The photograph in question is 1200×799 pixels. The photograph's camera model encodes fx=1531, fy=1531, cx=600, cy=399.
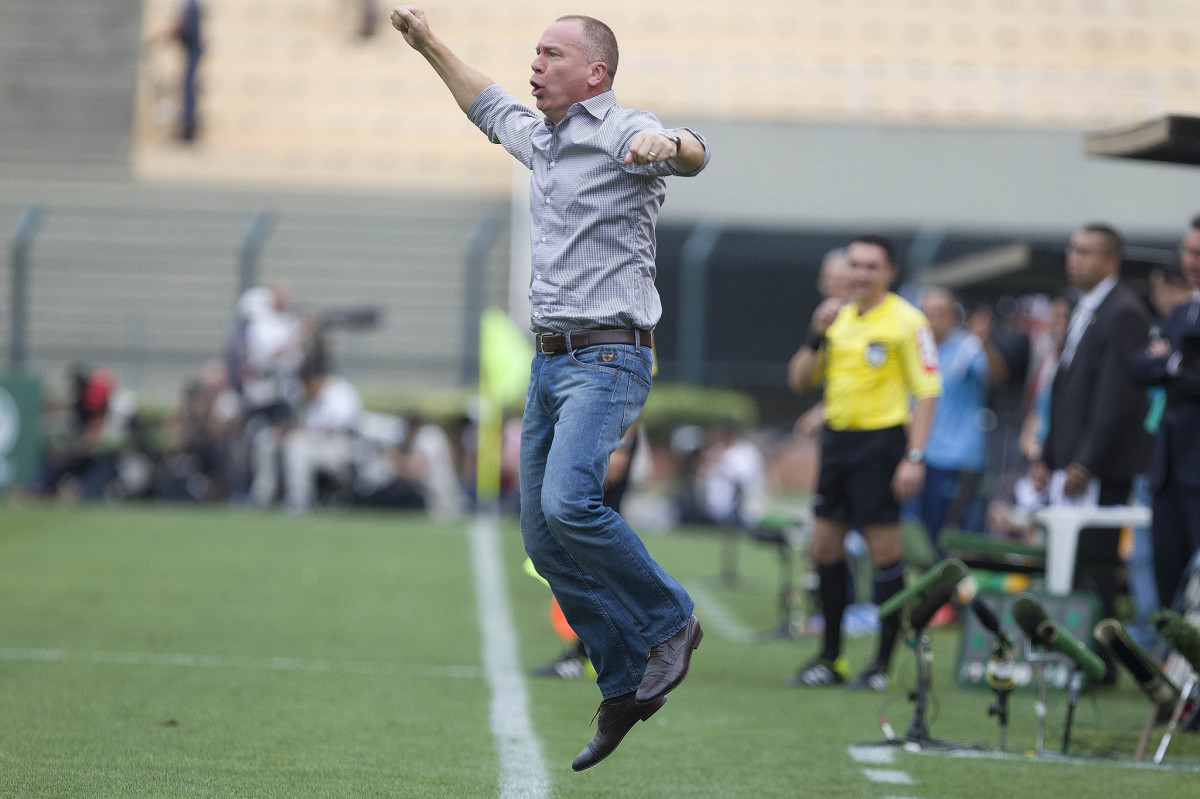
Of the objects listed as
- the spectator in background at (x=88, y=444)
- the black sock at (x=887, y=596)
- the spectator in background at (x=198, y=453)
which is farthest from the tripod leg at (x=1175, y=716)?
the spectator in background at (x=88, y=444)

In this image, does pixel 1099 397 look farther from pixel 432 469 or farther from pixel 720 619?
pixel 432 469

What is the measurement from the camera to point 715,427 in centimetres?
1991

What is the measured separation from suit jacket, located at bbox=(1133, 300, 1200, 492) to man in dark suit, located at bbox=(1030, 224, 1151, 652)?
53 cm

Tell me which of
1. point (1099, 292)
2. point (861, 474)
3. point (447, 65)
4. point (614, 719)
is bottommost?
point (614, 719)

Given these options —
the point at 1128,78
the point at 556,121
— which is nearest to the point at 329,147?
the point at 1128,78

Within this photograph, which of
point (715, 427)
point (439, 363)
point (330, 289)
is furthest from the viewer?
point (330, 289)

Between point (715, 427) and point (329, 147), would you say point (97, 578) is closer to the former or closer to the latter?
point (715, 427)

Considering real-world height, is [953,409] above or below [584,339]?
below

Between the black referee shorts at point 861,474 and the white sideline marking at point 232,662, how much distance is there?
1843 millimetres

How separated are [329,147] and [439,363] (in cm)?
577

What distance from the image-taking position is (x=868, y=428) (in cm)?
707

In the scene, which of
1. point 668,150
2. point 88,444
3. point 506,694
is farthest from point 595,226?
point 88,444

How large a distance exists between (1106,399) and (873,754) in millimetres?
2790

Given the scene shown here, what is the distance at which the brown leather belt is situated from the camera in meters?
4.43
